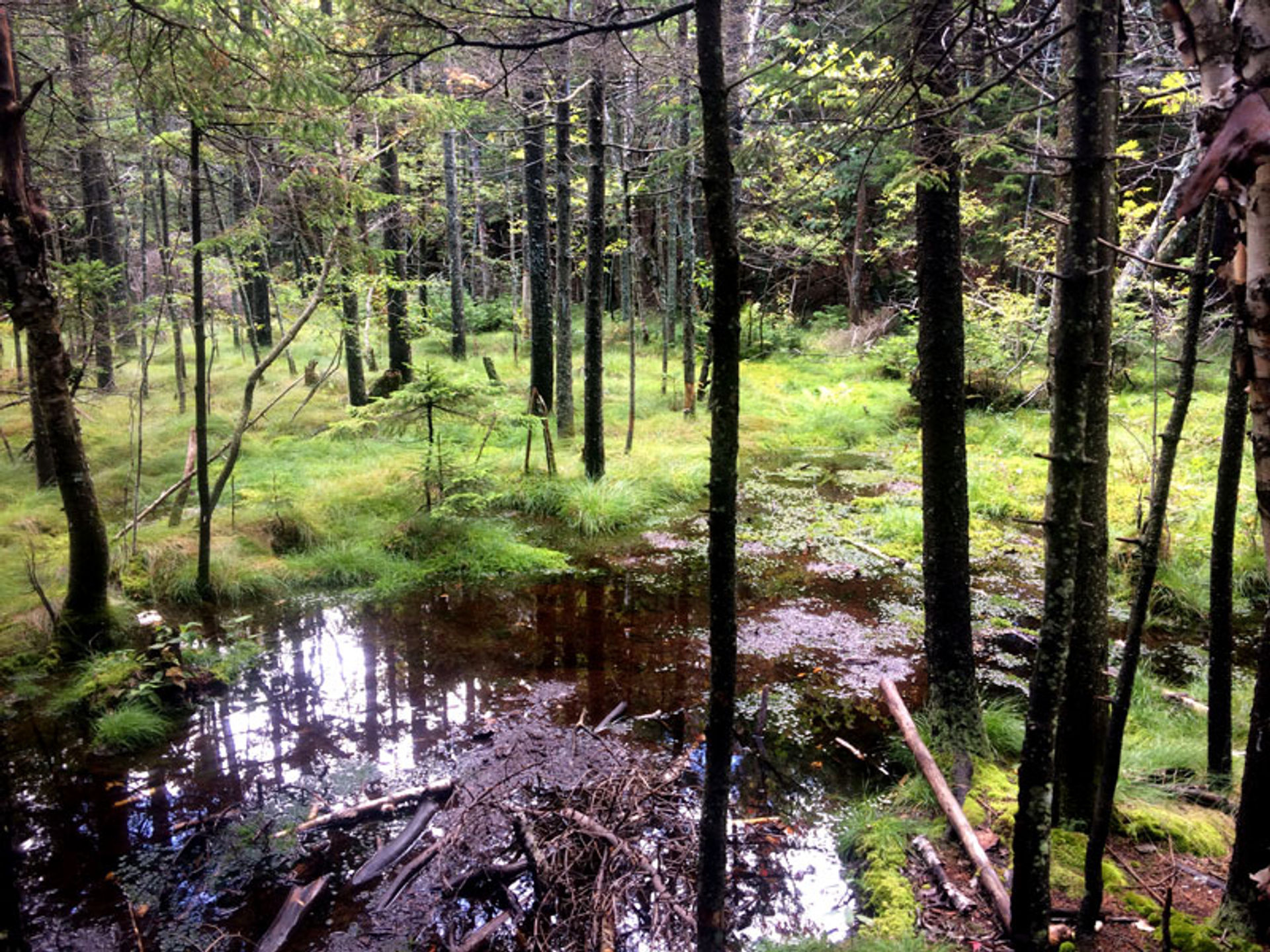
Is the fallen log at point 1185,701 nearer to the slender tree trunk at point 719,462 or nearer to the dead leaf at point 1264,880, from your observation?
the dead leaf at point 1264,880

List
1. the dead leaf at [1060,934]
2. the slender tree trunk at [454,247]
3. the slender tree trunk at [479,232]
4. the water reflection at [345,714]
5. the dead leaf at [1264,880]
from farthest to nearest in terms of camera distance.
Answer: the slender tree trunk at [479,232] < the slender tree trunk at [454,247] < the water reflection at [345,714] < the dead leaf at [1060,934] < the dead leaf at [1264,880]

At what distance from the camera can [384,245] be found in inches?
781

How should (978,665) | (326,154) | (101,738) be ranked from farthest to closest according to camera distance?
1. (326,154)
2. (978,665)
3. (101,738)

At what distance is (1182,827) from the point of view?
390 centimetres

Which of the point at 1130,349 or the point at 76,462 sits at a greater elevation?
the point at 1130,349

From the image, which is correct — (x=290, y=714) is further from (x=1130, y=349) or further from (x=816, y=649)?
(x=1130, y=349)

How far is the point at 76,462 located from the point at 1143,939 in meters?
8.25

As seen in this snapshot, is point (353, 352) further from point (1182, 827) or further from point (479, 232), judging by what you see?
point (1182, 827)

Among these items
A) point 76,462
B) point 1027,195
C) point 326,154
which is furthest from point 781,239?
point 76,462

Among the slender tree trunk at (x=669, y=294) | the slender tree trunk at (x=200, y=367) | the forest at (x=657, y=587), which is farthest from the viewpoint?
the slender tree trunk at (x=669, y=294)

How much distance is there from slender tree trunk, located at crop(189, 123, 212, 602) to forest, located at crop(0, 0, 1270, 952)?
0.07 meters

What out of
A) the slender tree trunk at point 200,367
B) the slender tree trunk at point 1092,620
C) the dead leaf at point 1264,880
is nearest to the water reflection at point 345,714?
the slender tree trunk at point 200,367

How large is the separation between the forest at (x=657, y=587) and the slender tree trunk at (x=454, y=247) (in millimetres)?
5594

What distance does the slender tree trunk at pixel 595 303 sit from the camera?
11.1 m
